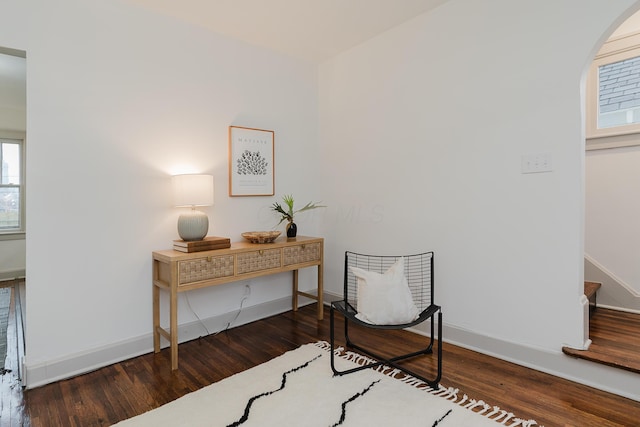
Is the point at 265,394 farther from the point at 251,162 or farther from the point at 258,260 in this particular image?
the point at 251,162

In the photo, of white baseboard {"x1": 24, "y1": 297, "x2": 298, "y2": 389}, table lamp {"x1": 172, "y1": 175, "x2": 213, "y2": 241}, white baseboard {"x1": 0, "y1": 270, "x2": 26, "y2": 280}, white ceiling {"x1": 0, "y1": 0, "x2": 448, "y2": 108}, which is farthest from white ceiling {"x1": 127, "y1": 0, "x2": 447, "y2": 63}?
white baseboard {"x1": 0, "y1": 270, "x2": 26, "y2": 280}

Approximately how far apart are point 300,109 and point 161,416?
289 cm

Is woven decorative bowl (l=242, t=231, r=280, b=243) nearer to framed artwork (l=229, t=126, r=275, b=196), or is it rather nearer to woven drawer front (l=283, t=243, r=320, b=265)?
woven drawer front (l=283, t=243, r=320, b=265)

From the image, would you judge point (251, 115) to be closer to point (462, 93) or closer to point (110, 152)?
point (110, 152)

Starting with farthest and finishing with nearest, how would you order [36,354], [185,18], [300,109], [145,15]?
[300,109] < [185,18] < [145,15] < [36,354]

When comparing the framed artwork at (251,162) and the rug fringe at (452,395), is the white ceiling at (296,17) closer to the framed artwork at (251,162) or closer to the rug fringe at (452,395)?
the framed artwork at (251,162)

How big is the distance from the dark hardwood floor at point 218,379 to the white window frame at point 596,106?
211cm

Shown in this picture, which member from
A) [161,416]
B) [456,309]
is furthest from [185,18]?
[456,309]

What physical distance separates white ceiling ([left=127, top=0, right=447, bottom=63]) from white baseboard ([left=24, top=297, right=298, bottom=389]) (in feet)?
8.01

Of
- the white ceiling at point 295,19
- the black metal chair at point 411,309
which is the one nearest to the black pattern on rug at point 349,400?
the black metal chair at point 411,309

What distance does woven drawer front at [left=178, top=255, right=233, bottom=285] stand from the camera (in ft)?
7.79

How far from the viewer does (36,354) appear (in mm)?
2156

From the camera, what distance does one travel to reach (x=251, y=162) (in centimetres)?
322

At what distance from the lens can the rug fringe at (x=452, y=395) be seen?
1.71 m
